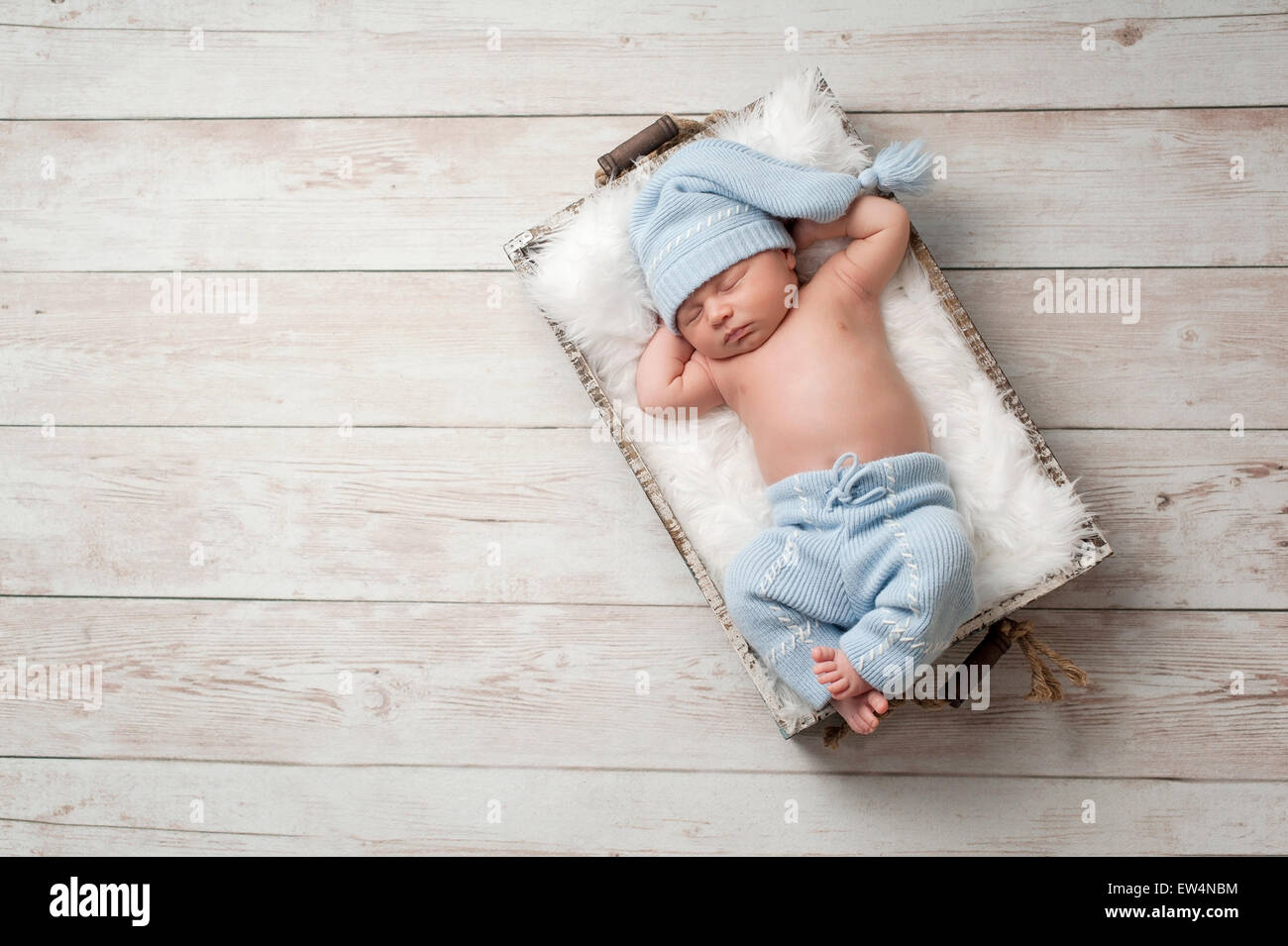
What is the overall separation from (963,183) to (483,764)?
4.18 ft

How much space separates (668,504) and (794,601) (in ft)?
0.84

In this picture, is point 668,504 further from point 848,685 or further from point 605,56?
point 605,56

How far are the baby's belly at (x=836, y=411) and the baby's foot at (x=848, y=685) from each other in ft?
0.91

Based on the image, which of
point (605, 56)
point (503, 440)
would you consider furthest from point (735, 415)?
point (605, 56)

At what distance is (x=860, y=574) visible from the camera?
1263 mm

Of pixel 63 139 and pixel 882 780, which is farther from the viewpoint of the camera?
pixel 63 139

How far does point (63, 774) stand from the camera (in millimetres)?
1547

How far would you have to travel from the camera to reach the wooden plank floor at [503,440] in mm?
1481

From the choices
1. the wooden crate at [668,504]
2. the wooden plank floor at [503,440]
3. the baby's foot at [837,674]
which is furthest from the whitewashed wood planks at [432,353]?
the baby's foot at [837,674]

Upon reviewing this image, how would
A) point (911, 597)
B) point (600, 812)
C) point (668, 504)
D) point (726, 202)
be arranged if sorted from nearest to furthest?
point (911, 597) → point (726, 202) → point (668, 504) → point (600, 812)

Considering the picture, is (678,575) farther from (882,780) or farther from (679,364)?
(882,780)

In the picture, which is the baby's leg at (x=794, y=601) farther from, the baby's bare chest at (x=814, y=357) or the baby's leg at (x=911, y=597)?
the baby's bare chest at (x=814, y=357)

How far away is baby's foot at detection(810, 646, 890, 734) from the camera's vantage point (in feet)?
4.04

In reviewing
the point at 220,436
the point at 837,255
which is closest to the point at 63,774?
the point at 220,436
